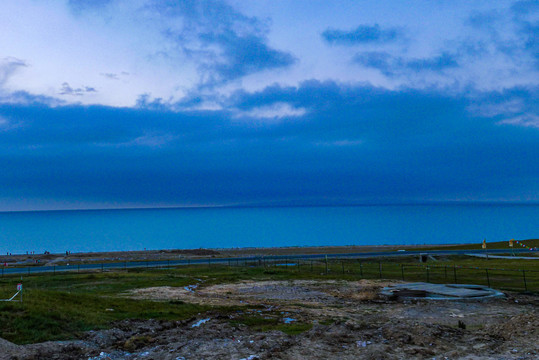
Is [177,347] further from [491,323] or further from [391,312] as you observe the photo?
[491,323]

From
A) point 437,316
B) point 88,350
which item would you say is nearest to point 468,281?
point 437,316

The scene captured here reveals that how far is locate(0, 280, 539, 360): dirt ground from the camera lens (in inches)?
618

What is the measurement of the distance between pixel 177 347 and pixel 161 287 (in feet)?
70.9

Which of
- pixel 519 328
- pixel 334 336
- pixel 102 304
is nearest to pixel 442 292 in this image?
pixel 519 328

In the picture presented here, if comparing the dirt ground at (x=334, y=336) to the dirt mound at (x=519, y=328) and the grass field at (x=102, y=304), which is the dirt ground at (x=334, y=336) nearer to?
the dirt mound at (x=519, y=328)

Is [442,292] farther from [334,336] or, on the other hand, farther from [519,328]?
[334,336]

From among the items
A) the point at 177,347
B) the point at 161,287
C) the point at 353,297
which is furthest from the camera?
the point at 161,287

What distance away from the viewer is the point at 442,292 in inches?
1193

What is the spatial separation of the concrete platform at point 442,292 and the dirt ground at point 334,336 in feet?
4.81

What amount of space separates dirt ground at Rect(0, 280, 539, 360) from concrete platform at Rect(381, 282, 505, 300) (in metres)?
1.47

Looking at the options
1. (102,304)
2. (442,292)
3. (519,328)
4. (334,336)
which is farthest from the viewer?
(442,292)

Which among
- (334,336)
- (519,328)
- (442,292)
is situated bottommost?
(442,292)

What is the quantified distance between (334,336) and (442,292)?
15.9m

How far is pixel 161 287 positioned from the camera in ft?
121
